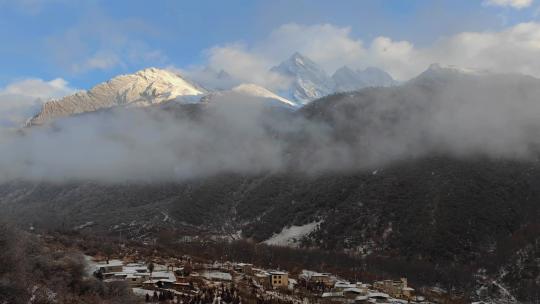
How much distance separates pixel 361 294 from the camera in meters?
110

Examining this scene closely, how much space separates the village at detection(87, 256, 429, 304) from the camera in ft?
276

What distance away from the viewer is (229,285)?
10025 centimetres

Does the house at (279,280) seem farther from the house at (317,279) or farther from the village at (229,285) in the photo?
the house at (317,279)

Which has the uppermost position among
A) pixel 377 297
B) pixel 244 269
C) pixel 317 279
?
pixel 244 269

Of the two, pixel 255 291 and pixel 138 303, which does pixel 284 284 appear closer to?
pixel 255 291

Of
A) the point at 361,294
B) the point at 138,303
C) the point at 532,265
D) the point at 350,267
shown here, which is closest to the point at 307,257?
the point at 350,267

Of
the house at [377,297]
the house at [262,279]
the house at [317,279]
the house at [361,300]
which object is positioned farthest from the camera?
the house at [317,279]

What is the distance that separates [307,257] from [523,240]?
2721 inches

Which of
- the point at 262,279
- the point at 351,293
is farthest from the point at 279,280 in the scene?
the point at 351,293

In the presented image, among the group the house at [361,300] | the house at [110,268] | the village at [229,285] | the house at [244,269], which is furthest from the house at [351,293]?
the house at [110,268]

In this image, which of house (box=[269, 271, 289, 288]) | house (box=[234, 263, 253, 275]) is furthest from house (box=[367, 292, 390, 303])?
house (box=[234, 263, 253, 275])

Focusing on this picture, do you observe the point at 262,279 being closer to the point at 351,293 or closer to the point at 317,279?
the point at 317,279

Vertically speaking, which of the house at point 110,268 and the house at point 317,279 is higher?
the house at point 110,268

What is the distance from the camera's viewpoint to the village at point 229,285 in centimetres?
8412
